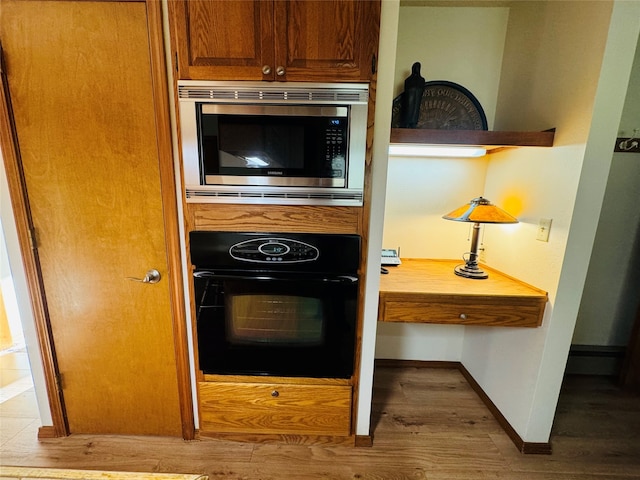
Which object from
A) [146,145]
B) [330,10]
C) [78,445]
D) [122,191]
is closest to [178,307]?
[122,191]

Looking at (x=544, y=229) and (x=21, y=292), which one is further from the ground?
(x=544, y=229)

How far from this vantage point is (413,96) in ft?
5.35

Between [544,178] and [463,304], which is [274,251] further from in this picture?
[544,178]

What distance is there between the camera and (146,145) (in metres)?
1.27

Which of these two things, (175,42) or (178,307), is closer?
(175,42)

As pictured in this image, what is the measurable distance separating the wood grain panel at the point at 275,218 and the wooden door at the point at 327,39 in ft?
1.83

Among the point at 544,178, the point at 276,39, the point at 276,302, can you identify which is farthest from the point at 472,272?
the point at 276,39

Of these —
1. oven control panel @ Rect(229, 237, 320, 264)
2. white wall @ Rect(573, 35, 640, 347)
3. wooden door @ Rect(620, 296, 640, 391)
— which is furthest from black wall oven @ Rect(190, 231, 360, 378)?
wooden door @ Rect(620, 296, 640, 391)

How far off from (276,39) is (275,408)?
1783 mm

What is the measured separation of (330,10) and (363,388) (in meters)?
1.77

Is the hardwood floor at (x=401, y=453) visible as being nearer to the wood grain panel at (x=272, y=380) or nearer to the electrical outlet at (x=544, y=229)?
the wood grain panel at (x=272, y=380)

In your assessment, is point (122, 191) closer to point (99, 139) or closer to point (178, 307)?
point (99, 139)

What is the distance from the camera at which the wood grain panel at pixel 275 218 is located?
4.22 ft

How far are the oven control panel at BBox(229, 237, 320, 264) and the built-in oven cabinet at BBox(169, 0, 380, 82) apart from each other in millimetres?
704
